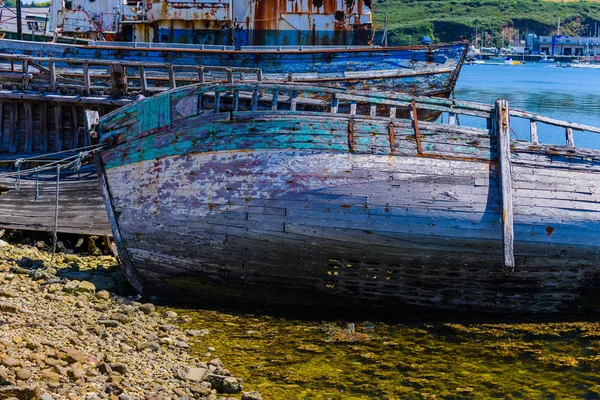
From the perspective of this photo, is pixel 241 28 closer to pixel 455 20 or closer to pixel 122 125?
pixel 122 125

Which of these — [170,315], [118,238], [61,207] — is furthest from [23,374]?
[61,207]

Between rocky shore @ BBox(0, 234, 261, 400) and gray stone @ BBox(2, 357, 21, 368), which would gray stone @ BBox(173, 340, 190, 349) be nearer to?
rocky shore @ BBox(0, 234, 261, 400)

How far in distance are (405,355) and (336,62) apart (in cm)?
1253

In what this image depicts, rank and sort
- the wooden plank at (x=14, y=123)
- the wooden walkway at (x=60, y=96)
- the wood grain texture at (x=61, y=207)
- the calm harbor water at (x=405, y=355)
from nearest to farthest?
the calm harbor water at (x=405, y=355) < the wood grain texture at (x=61, y=207) < the wooden walkway at (x=60, y=96) < the wooden plank at (x=14, y=123)

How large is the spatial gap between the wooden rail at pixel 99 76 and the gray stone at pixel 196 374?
9.93 metres

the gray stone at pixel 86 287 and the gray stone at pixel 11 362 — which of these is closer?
the gray stone at pixel 11 362

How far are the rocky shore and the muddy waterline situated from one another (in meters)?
0.46

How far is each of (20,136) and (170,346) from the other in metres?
12.4

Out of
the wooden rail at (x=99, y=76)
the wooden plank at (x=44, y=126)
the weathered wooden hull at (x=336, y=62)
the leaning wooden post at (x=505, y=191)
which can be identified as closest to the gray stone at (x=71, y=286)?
the leaning wooden post at (x=505, y=191)

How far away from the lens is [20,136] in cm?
2062

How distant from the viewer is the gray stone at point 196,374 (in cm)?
893

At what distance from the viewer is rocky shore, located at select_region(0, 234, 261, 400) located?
8.05 meters

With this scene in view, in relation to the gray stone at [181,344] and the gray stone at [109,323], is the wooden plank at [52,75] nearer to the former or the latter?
the gray stone at [109,323]

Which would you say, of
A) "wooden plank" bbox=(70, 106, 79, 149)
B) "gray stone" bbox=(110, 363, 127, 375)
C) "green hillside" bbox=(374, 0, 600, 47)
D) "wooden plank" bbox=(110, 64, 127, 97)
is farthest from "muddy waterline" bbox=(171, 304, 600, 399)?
"green hillside" bbox=(374, 0, 600, 47)
